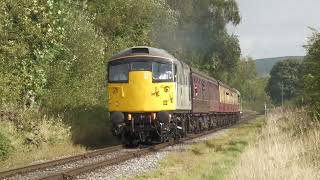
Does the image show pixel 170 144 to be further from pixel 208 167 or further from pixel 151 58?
pixel 208 167

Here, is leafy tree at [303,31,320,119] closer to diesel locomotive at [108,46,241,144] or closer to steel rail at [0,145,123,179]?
diesel locomotive at [108,46,241,144]

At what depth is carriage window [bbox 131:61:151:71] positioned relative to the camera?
67.6 feet

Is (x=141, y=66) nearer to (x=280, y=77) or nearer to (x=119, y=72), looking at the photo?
(x=119, y=72)

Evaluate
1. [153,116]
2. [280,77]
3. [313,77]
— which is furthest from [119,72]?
[280,77]

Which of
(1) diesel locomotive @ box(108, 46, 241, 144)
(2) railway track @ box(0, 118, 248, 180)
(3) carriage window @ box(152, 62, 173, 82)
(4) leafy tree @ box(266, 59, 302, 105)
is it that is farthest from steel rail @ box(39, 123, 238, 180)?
(4) leafy tree @ box(266, 59, 302, 105)

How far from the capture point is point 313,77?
1906 centimetres

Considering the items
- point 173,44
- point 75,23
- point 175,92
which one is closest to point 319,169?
point 175,92

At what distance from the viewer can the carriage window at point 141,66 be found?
20.6 metres

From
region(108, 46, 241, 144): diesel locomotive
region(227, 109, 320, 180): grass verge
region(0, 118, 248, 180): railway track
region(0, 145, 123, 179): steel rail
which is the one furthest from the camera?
region(108, 46, 241, 144): diesel locomotive

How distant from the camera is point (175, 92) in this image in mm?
20859

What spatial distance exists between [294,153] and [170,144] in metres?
8.91

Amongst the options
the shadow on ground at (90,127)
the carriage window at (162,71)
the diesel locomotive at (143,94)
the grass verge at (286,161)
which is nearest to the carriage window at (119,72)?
the diesel locomotive at (143,94)

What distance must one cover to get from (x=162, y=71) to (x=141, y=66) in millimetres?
803

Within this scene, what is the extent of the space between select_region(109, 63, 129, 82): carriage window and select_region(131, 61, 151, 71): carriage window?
24cm
